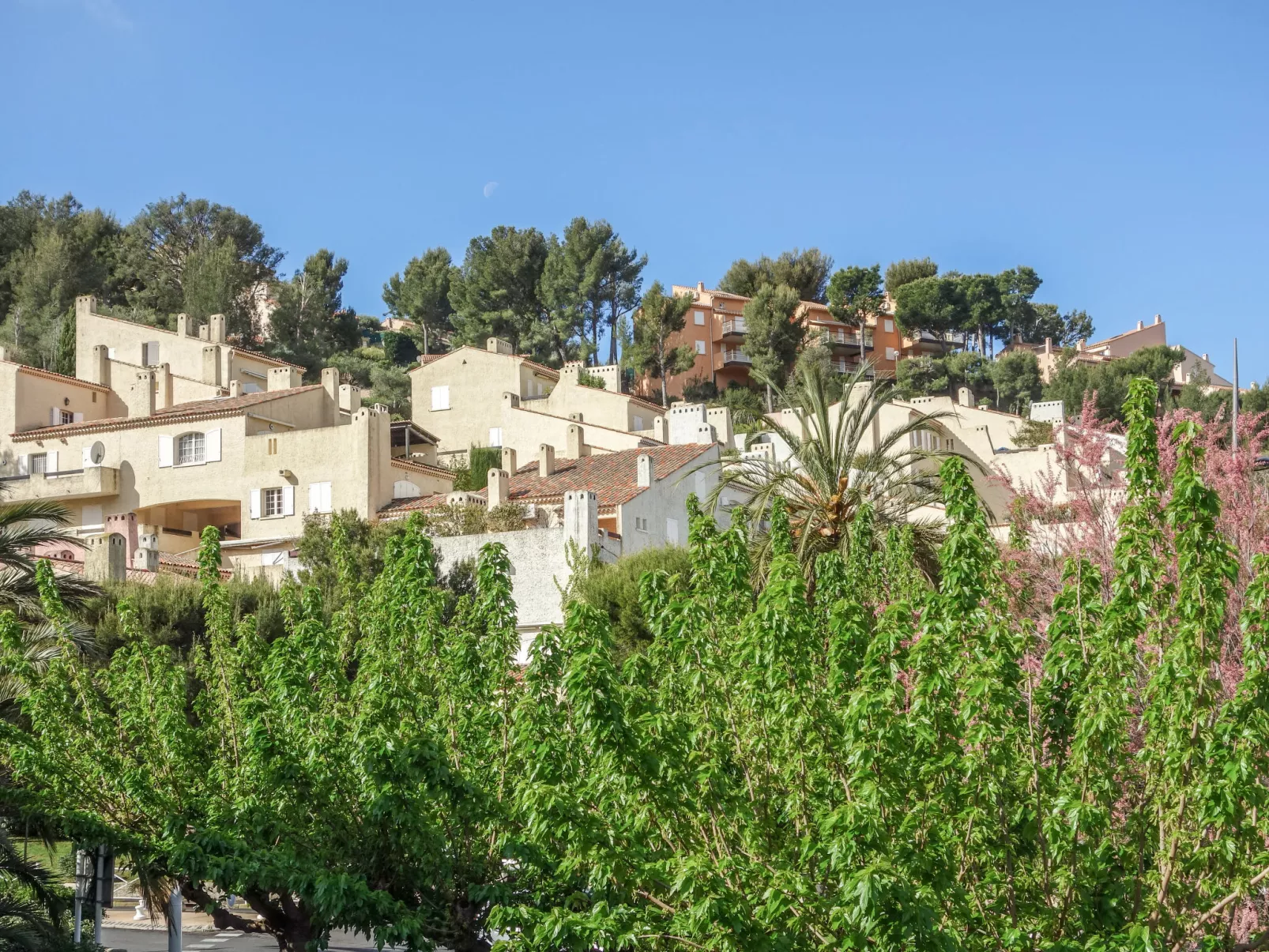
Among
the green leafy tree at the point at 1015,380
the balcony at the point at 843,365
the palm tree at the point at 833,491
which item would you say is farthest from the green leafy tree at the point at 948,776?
the balcony at the point at 843,365

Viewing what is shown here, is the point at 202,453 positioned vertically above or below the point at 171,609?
above

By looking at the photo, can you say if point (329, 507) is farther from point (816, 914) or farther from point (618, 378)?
point (816, 914)

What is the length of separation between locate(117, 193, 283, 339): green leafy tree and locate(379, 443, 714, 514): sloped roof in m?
33.3

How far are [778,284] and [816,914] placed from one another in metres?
85.3

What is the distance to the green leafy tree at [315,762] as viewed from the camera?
50.1 feet

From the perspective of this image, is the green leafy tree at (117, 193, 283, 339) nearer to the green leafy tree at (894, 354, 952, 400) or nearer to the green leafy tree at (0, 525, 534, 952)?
the green leafy tree at (894, 354, 952, 400)

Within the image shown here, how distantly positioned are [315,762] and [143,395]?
155ft

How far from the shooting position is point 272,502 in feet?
179

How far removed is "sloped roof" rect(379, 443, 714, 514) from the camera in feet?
157

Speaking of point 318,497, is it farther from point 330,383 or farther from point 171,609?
point 171,609

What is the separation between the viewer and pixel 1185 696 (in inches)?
467

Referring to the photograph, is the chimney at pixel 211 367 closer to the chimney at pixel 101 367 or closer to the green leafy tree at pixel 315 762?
the chimney at pixel 101 367

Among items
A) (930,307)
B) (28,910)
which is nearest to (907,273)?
(930,307)

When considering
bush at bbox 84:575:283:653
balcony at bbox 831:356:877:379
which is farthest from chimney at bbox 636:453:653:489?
balcony at bbox 831:356:877:379
